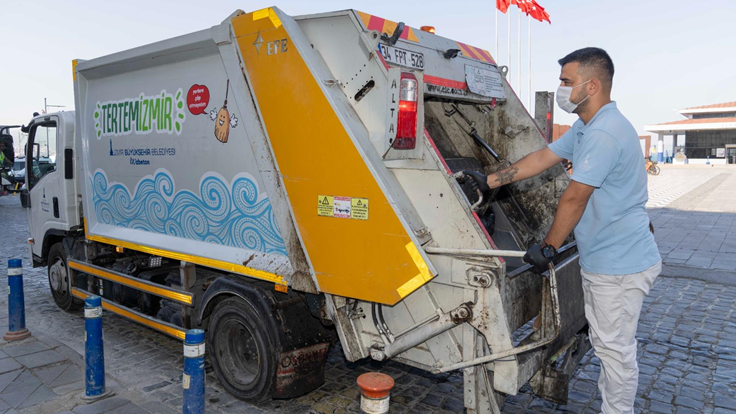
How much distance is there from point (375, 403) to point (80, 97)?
16.4 ft

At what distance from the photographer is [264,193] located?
378 centimetres

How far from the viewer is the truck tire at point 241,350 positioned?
3842 millimetres

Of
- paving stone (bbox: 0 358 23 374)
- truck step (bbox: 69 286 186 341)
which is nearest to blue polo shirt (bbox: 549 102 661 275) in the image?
truck step (bbox: 69 286 186 341)

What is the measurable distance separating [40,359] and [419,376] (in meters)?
3.57

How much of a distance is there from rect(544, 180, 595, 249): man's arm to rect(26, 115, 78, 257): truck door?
5.44 metres

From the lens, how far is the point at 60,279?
6598 mm

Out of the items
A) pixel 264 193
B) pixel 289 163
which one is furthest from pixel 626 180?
pixel 264 193

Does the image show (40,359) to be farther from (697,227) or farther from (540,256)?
(697,227)

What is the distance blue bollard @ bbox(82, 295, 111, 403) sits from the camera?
159 inches

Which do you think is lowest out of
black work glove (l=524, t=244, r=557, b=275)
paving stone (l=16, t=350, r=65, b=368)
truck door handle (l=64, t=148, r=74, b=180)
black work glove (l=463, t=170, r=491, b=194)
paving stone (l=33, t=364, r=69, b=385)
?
paving stone (l=33, t=364, r=69, b=385)

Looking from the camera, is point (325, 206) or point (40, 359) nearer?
point (325, 206)

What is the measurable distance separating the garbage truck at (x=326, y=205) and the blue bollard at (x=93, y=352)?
648 millimetres

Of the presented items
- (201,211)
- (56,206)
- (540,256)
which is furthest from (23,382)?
(540,256)

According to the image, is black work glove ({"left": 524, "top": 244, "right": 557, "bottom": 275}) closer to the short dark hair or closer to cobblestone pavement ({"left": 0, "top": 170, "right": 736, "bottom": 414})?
the short dark hair
